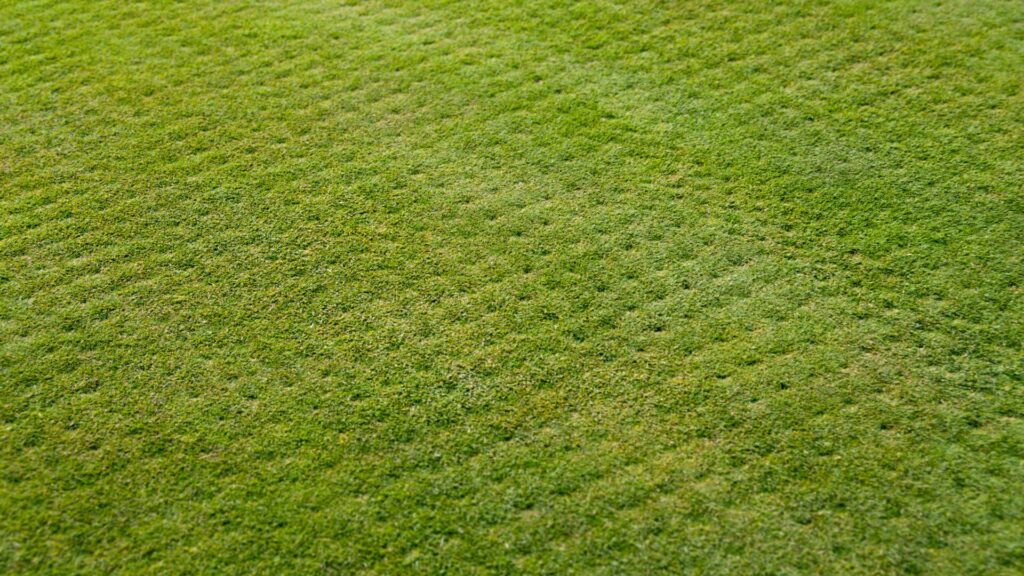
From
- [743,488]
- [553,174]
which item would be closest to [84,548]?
[743,488]

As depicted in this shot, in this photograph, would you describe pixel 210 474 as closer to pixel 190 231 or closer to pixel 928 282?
pixel 190 231

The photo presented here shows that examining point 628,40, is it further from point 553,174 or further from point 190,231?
point 190,231

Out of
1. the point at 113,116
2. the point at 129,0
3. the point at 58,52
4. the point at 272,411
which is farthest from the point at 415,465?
the point at 129,0

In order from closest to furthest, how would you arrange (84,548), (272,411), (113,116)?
(84,548), (272,411), (113,116)

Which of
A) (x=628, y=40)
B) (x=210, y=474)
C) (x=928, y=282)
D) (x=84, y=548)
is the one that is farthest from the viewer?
(x=628, y=40)

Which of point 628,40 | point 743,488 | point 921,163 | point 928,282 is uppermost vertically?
point 628,40

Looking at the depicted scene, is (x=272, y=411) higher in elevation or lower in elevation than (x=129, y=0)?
lower

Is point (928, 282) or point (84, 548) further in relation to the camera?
point (928, 282)
